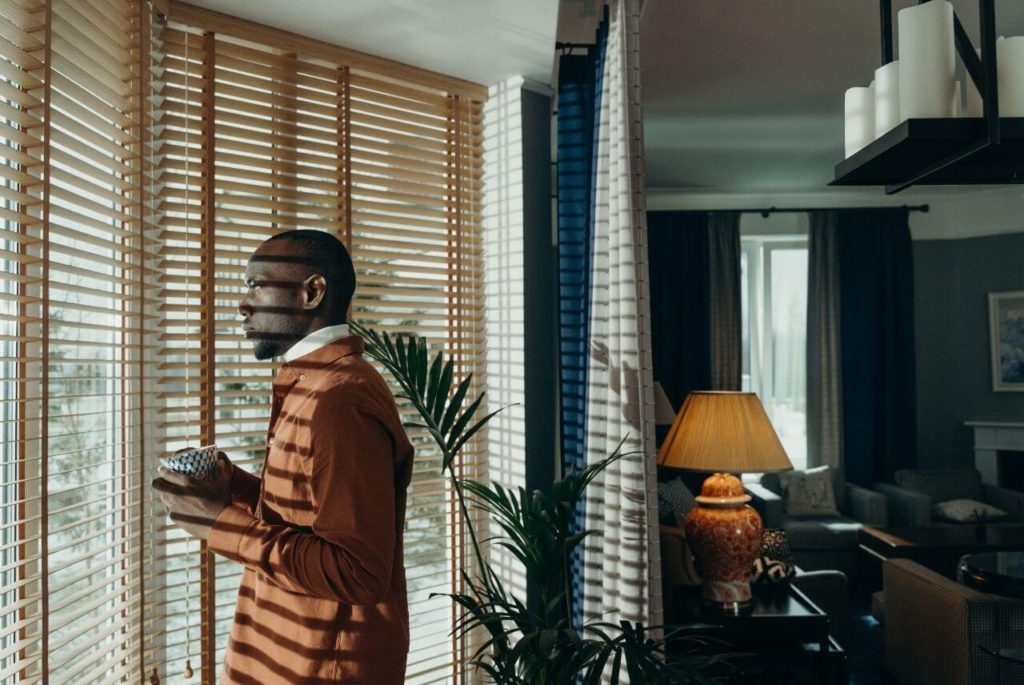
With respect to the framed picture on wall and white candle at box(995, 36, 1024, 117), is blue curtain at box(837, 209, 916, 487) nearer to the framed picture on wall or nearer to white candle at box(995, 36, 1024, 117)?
the framed picture on wall

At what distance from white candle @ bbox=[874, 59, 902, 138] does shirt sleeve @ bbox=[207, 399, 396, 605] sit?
1238 mm

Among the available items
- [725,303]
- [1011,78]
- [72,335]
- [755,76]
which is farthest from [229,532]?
[725,303]

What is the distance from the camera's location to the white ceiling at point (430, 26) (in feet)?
8.08

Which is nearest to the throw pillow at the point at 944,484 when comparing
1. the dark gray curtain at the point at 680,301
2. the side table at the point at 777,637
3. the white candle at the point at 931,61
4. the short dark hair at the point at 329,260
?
the dark gray curtain at the point at 680,301

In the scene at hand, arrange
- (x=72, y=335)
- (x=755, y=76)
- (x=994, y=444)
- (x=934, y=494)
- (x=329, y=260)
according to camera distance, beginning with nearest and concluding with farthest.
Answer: (x=329, y=260) < (x=72, y=335) < (x=755, y=76) < (x=934, y=494) < (x=994, y=444)

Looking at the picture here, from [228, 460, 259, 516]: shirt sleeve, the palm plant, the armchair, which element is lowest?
the armchair

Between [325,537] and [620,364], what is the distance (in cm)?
122

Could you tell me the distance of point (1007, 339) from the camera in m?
6.50

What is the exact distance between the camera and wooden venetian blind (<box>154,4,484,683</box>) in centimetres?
238

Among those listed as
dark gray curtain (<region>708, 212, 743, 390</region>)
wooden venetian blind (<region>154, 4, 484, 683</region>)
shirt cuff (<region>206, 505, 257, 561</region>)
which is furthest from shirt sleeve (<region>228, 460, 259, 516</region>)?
dark gray curtain (<region>708, 212, 743, 390</region>)

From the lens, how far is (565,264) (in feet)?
10.2

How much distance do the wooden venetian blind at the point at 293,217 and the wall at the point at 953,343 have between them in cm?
503

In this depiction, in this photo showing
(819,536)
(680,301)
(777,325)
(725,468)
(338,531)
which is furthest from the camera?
(777,325)

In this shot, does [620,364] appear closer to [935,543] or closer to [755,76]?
[755,76]
